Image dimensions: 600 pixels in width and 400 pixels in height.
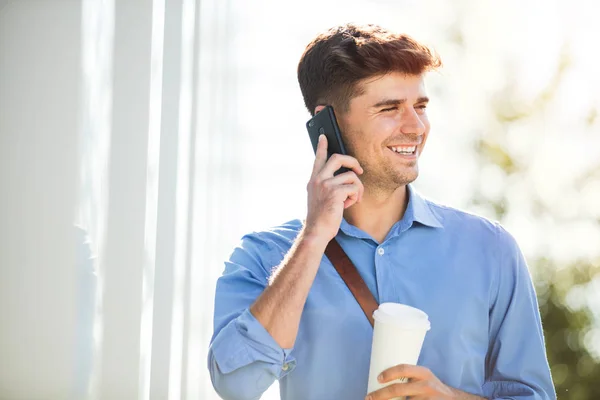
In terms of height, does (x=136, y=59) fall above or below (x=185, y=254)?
above

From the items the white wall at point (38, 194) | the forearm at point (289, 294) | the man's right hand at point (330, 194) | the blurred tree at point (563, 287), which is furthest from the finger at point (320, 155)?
the blurred tree at point (563, 287)

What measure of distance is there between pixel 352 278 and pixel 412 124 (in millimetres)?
427

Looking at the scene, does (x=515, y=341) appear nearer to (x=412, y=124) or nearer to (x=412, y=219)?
(x=412, y=219)

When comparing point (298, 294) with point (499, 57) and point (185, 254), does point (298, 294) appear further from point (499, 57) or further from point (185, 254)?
→ point (499, 57)

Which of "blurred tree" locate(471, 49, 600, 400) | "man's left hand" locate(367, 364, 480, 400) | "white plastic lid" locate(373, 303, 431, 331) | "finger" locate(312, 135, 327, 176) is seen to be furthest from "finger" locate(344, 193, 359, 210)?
"blurred tree" locate(471, 49, 600, 400)

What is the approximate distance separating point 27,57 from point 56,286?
32.0 inches

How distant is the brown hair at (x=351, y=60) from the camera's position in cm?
181

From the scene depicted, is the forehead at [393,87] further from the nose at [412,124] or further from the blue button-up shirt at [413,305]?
the blue button-up shirt at [413,305]

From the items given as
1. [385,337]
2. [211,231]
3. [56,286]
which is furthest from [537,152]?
[385,337]

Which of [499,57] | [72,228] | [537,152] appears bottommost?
[72,228]

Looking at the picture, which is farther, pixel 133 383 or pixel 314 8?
pixel 314 8

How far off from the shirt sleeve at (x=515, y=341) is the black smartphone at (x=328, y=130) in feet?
1.62

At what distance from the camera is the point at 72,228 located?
2506mm

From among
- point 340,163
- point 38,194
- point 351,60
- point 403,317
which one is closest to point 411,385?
point 403,317
